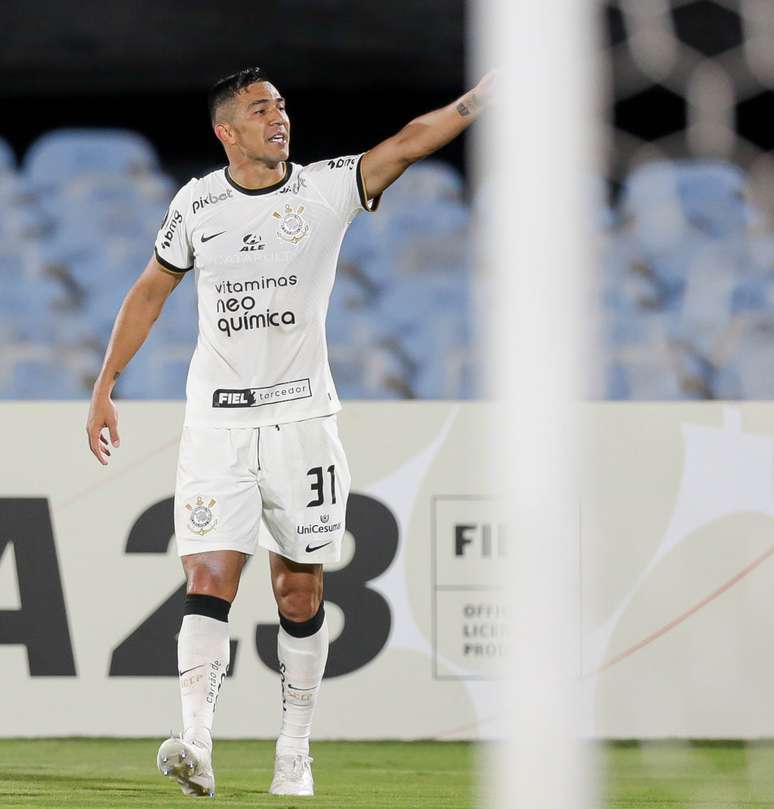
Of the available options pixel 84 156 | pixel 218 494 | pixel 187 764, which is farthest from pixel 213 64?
pixel 187 764

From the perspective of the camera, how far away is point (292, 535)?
303 centimetres

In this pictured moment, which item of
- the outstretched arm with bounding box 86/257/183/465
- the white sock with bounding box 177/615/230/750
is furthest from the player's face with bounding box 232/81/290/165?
the white sock with bounding box 177/615/230/750

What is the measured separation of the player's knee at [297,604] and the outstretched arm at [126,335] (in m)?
0.48

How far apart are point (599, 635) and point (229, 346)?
1.42m

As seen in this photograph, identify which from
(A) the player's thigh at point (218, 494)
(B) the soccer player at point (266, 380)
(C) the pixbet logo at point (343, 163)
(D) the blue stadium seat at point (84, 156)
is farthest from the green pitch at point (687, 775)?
(D) the blue stadium seat at point (84, 156)

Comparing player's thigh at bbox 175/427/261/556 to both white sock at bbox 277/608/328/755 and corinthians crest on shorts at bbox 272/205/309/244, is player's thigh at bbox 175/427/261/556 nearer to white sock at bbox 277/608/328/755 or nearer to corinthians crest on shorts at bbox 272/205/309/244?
white sock at bbox 277/608/328/755

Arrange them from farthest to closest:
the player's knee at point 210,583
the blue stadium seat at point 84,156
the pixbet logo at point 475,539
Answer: the blue stadium seat at point 84,156 → the pixbet logo at point 475,539 → the player's knee at point 210,583

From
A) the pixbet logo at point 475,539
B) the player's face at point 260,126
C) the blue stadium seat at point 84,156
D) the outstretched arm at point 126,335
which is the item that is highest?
the blue stadium seat at point 84,156

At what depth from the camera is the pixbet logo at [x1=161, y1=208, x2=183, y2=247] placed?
311 centimetres

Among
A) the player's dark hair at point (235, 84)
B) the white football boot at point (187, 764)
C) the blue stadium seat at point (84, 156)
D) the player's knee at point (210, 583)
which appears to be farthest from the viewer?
the blue stadium seat at point (84, 156)

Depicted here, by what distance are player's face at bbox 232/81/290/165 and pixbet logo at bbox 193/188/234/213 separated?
0.31 feet

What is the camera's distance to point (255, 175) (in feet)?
10.2

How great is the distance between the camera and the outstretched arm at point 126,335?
3.08 m

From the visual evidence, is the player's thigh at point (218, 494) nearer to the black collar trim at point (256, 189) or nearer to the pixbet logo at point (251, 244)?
the pixbet logo at point (251, 244)
